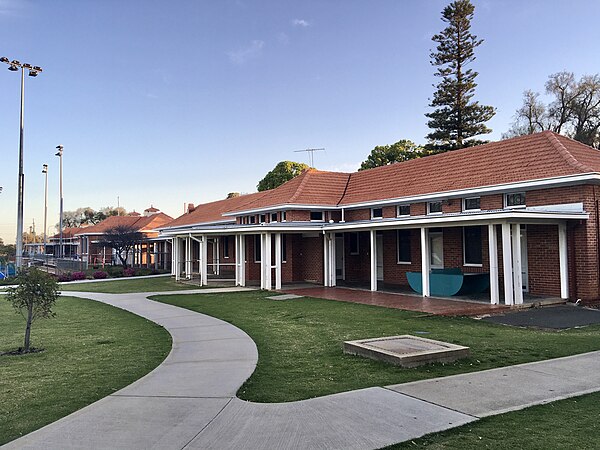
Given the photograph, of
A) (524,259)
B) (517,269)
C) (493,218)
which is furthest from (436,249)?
(493,218)

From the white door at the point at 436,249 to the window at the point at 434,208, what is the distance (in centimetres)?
84

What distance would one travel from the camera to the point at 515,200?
1620 cm

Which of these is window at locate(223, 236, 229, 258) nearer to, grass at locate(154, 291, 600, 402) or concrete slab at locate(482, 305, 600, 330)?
grass at locate(154, 291, 600, 402)

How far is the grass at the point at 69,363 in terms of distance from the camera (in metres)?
5.28

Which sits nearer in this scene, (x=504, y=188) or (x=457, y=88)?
(x=504, y=188)

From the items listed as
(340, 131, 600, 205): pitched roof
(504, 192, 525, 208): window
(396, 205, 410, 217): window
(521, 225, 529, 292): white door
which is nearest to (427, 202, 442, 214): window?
(340, 131, 600, 205): pitched roof

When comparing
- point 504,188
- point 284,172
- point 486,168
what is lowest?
point 504,188

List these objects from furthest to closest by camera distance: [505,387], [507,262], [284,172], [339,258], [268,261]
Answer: [284,172], [339,258], [268,261], [507,262], [505,387]

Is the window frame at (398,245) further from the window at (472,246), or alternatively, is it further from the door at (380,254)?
the window at (472,246)

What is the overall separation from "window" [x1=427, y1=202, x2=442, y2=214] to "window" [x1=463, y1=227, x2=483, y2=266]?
135 cm

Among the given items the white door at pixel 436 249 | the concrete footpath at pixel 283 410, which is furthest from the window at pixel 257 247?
the concrete footpath at pixel 283 410

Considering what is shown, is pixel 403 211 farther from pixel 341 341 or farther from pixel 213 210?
pixel 213 210

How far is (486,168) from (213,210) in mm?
23792

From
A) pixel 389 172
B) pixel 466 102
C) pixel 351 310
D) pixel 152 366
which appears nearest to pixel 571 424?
pixel 152 366
